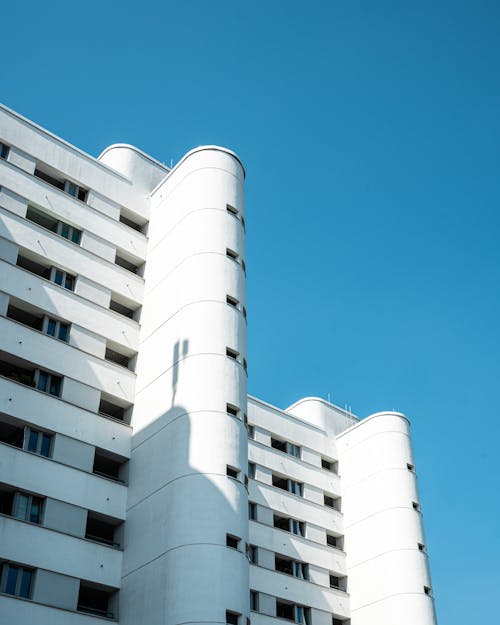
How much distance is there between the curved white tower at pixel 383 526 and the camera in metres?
49.5

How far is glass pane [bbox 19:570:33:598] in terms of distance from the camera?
33.4 meters

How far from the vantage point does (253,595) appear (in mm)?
45906

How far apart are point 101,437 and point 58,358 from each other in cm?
452

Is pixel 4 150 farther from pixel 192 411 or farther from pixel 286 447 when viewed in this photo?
pixel 286 447

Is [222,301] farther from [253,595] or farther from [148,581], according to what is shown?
[253,595]

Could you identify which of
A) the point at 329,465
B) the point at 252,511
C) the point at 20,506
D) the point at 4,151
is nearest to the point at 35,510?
the point at 20,506

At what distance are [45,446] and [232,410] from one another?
9217 millimetres

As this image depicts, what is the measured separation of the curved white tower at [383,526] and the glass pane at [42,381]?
83.3 ft

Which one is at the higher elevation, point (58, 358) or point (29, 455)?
point (58, 358)

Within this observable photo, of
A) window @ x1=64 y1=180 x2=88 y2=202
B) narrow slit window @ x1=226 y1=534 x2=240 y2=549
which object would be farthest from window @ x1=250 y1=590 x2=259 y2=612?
window @ x1=64 y1=180 x2=88 y2=202

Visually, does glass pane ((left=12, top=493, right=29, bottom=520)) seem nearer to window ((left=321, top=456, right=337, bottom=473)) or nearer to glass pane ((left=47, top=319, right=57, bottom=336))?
glass pane ((left=47, top=319, right=57, bottom=336))

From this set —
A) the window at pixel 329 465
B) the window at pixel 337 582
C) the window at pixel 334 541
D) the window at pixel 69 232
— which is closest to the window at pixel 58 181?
the window at pixel 69 232

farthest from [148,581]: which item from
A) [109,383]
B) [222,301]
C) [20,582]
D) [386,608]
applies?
[386,608]

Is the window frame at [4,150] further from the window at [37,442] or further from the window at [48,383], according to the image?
the window at [37,442]
